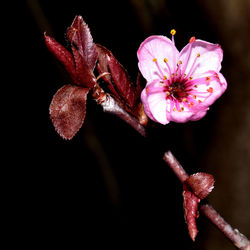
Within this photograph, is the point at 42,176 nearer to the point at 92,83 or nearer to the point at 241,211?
the point at 241,211

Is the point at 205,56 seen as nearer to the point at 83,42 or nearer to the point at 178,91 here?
the point at 178,91

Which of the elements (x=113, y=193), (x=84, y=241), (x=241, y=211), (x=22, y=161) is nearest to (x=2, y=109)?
(x=22, y=161)

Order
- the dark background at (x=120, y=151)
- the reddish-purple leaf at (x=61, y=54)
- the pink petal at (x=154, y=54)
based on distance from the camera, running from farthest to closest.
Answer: the dark background at (x=120, y=151) < the pink petal at (x=154, y=54) < the reddish-purple leaf at (x=61, y=54)

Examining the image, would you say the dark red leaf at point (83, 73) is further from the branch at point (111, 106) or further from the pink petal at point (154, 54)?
the pink petal at point (154, 54)

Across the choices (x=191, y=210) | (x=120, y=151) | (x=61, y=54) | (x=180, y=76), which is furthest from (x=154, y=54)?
(x=120, y=151)

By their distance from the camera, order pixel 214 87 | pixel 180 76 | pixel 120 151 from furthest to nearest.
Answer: pixel 120 151, pixel 180 76, pixel 214 87

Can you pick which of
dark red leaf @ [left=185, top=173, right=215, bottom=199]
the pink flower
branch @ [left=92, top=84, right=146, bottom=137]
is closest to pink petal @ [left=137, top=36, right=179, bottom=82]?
the pink flower

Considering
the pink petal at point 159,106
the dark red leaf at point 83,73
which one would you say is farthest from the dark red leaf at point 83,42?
the pink petal at point 159,106
